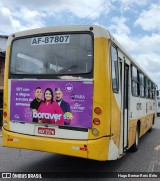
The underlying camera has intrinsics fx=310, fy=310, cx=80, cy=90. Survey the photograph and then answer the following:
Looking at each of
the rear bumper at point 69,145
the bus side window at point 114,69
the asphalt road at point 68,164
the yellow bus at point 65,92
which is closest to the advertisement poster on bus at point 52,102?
the yellow bus at point 65,92

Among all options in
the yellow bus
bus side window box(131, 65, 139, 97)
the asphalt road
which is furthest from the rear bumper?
bus side window box(131, 65, 139, 97)

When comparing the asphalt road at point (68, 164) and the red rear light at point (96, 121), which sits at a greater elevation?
the red rear light at point (96, 121)

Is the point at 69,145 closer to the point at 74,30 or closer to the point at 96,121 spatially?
the point at 96,121

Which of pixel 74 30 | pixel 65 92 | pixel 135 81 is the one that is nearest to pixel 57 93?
pixel 65 92

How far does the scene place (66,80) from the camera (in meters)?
6.42

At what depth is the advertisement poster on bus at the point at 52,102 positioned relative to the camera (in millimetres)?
6207

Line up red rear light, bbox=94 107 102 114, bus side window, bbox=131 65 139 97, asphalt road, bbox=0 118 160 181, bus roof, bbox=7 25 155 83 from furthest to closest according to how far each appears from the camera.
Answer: bus side window, bbox=131 65 139 97 < asphalt road, bbox=0 118 160 181 < bus roof, bbox=7 25 155 83 < red rear light, bbox=94 107 102 114

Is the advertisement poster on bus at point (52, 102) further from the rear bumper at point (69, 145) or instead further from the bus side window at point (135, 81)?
the bus side window at point (135, 81)

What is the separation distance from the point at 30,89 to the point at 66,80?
0.91 m

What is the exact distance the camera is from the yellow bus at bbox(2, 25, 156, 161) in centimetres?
614

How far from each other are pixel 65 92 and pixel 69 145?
3.55ft

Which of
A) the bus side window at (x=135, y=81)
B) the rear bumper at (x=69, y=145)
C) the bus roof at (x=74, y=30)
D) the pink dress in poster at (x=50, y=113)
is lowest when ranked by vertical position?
the rear bumper at (x=69, y=145)

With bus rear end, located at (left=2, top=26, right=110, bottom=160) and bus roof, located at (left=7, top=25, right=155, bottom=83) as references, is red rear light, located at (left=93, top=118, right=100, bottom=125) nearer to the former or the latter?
bus rear end, located at (left=2, top=26, right=110, bottom=160)

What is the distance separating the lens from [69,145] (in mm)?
6148
